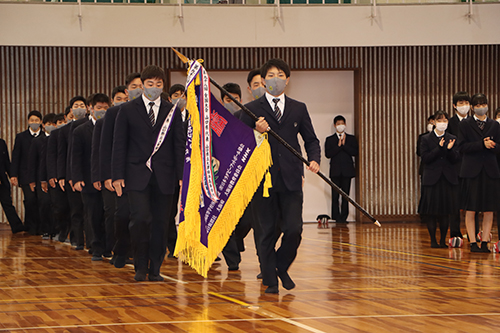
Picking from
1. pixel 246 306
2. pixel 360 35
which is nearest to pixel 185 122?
pixel 246 306

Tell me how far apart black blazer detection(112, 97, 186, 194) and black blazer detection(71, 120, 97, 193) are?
6.62 feet

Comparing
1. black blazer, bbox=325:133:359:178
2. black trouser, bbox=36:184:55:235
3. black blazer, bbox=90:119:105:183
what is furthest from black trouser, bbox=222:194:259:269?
black blazer, bbox=325:133:359:178

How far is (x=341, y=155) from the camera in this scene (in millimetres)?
11625

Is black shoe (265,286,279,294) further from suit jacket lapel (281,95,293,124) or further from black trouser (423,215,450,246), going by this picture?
black trouser (423,215,450,246)

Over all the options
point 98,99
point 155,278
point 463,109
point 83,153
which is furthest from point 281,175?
point 463,109

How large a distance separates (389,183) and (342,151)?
1024 millimetres

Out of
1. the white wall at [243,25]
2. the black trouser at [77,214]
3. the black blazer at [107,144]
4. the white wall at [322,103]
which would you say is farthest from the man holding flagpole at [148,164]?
the white wall at [322,103]

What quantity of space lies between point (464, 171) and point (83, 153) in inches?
161

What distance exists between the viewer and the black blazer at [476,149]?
6938 mm

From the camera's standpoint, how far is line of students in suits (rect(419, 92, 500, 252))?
6934mm

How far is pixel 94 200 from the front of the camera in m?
7.05

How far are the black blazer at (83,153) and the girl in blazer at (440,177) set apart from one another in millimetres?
3750

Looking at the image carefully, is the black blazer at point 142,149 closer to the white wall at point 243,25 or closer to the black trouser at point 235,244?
the black trouser at point 235,244

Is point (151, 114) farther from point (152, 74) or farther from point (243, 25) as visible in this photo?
point (243, 25)
